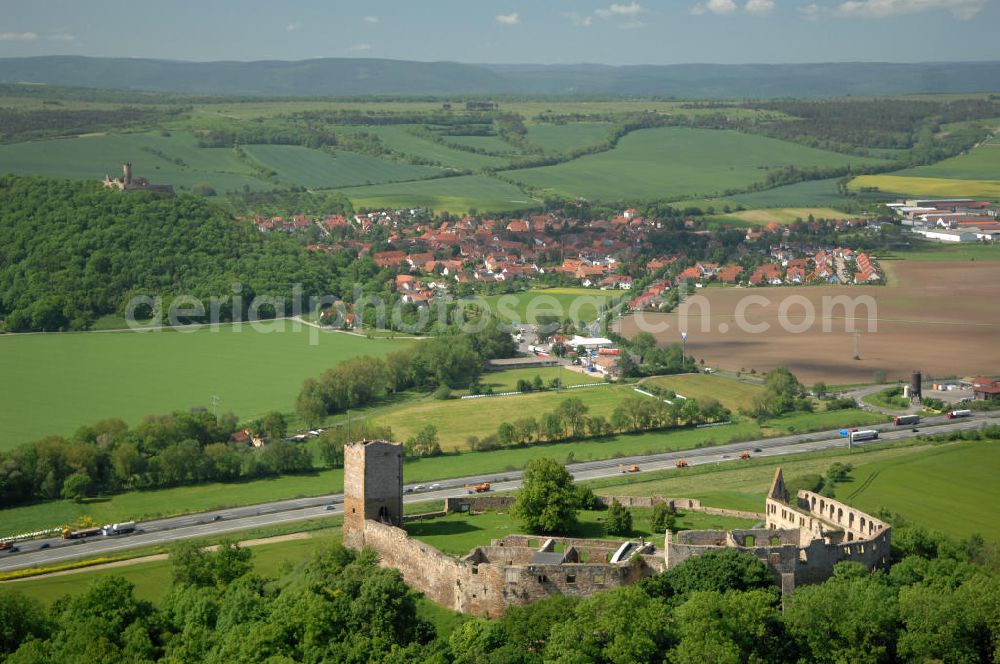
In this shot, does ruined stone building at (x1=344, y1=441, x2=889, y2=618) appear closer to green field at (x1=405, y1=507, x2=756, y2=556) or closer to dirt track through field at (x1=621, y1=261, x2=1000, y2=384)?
green field at (x1=405, y1=507, x2=756, y2=556)

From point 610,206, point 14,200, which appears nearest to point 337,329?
point 14,200

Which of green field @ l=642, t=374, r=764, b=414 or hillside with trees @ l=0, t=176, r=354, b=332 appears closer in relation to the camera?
green field @ l=642, t=374, r=764, b=414

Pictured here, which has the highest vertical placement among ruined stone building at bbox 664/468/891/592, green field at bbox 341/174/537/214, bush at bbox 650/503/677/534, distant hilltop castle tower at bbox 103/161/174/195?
distant hilltop castle tower at bbox 103/161/174/195

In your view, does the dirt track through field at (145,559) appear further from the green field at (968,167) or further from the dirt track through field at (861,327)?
the green field at (968,167)

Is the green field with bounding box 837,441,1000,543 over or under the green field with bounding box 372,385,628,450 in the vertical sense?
over

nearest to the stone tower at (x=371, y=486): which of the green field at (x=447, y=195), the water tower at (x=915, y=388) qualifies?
the water tower at (x=915, y=388)

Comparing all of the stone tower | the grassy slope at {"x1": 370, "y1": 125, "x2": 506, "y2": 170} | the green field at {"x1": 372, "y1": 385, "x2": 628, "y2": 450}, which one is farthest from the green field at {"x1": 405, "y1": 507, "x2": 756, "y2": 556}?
the grassy slope at {"x1": 370, "y1": 125, "x2": 506, "y2": 170}

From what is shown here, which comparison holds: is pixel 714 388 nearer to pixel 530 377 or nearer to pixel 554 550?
pixel 530 377

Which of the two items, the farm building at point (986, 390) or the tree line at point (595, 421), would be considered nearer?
the tree line at point (595, 421)
